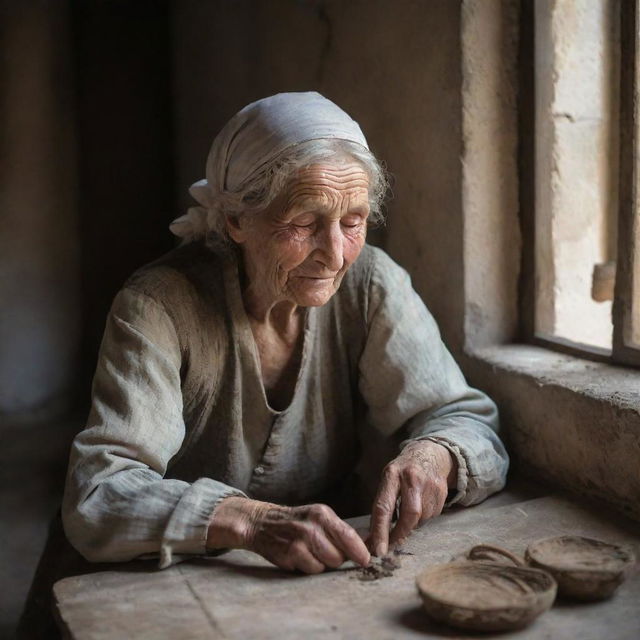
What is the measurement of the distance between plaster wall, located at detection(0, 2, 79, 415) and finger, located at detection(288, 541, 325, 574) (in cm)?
296

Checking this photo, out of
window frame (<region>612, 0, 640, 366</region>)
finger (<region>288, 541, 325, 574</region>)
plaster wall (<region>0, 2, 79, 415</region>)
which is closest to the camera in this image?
finger (<region>288, 541, 325, 574</region>)

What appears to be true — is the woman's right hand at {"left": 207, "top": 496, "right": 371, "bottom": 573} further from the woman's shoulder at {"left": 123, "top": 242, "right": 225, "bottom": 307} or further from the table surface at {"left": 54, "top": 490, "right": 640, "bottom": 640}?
the woman's shoulder at {"left": 123, "top": 242, "right": 225, "bottom": 307}

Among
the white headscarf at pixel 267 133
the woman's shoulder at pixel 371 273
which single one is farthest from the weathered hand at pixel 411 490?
the white headscarf at pixel 267 133

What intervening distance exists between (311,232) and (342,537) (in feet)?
2.19

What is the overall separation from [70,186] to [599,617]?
137 inches

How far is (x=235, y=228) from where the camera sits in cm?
207

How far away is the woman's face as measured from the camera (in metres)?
1.90

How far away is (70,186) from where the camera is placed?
14.2 ft

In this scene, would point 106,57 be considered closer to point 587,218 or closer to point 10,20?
point 10,20

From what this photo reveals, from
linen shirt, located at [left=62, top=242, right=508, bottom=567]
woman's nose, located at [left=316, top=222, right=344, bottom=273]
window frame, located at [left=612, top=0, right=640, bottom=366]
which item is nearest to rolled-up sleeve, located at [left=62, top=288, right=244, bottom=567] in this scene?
linen shirt, located at [left=62, top=242, right=508, bottom=567]

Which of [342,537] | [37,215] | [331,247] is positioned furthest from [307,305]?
[37,215]

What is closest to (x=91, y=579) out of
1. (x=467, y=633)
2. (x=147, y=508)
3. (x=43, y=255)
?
(x=147, y=508)

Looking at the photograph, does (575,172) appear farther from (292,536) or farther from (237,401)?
(292,536)

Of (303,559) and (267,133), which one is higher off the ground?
(267,133)
